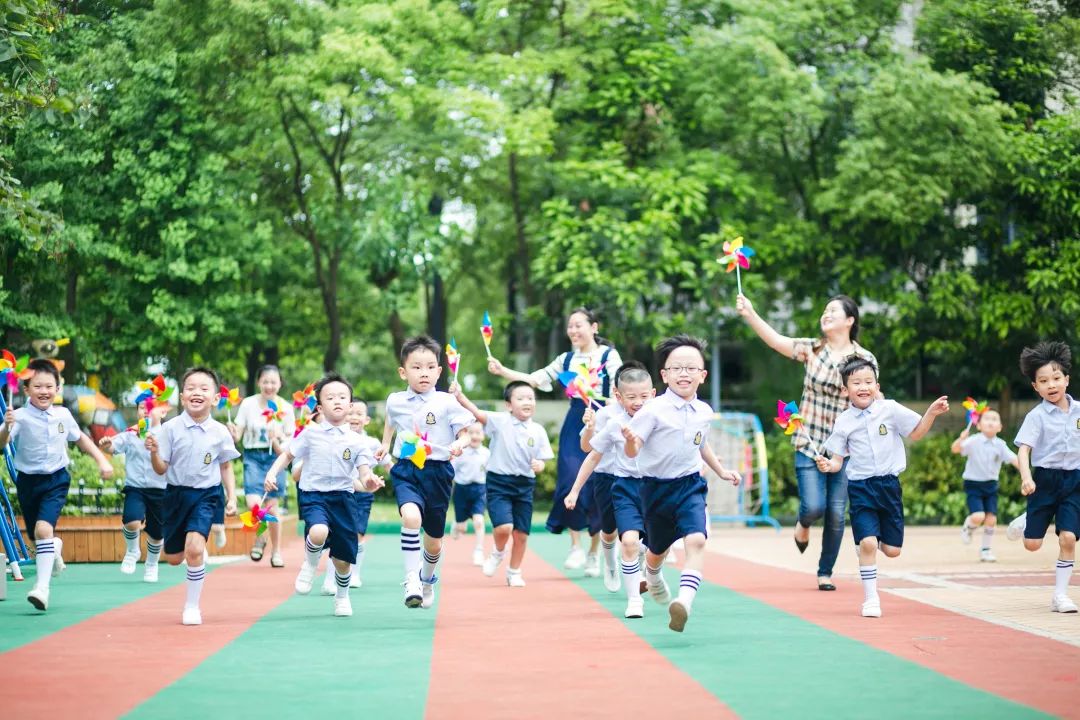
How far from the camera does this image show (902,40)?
28.7 m

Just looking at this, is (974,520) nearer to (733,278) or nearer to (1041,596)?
(1041,596)

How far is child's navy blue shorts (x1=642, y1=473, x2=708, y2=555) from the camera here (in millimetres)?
8609

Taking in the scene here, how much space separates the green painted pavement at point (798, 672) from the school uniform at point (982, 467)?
763 cm

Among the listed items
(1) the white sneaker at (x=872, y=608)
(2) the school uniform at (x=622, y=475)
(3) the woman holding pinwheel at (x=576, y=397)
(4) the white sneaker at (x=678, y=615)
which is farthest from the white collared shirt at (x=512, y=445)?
(4) the white sneaker at (x=678, y=615)

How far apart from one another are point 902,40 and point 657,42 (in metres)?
5.46

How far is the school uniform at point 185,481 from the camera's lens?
31.1 feet

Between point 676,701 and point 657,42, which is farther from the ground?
point 657,42

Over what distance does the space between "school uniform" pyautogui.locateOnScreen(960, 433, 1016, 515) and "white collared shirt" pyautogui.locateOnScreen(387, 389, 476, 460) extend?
28.1 ft

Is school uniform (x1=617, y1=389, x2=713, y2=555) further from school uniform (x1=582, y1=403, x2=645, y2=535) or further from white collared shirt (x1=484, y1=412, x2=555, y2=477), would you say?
white collared shirt (x1=484, y1=412, x2=555, y2=477)

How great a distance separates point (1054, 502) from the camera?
10.1m

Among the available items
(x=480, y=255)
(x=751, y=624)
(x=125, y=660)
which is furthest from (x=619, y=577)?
(x=480, y=255)

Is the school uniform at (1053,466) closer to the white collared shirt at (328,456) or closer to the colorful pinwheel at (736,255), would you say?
the colorful pinwheel at (736,255)

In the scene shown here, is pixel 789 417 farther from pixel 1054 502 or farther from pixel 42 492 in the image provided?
pixel 42 492

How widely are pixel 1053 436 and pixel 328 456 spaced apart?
200 inches
